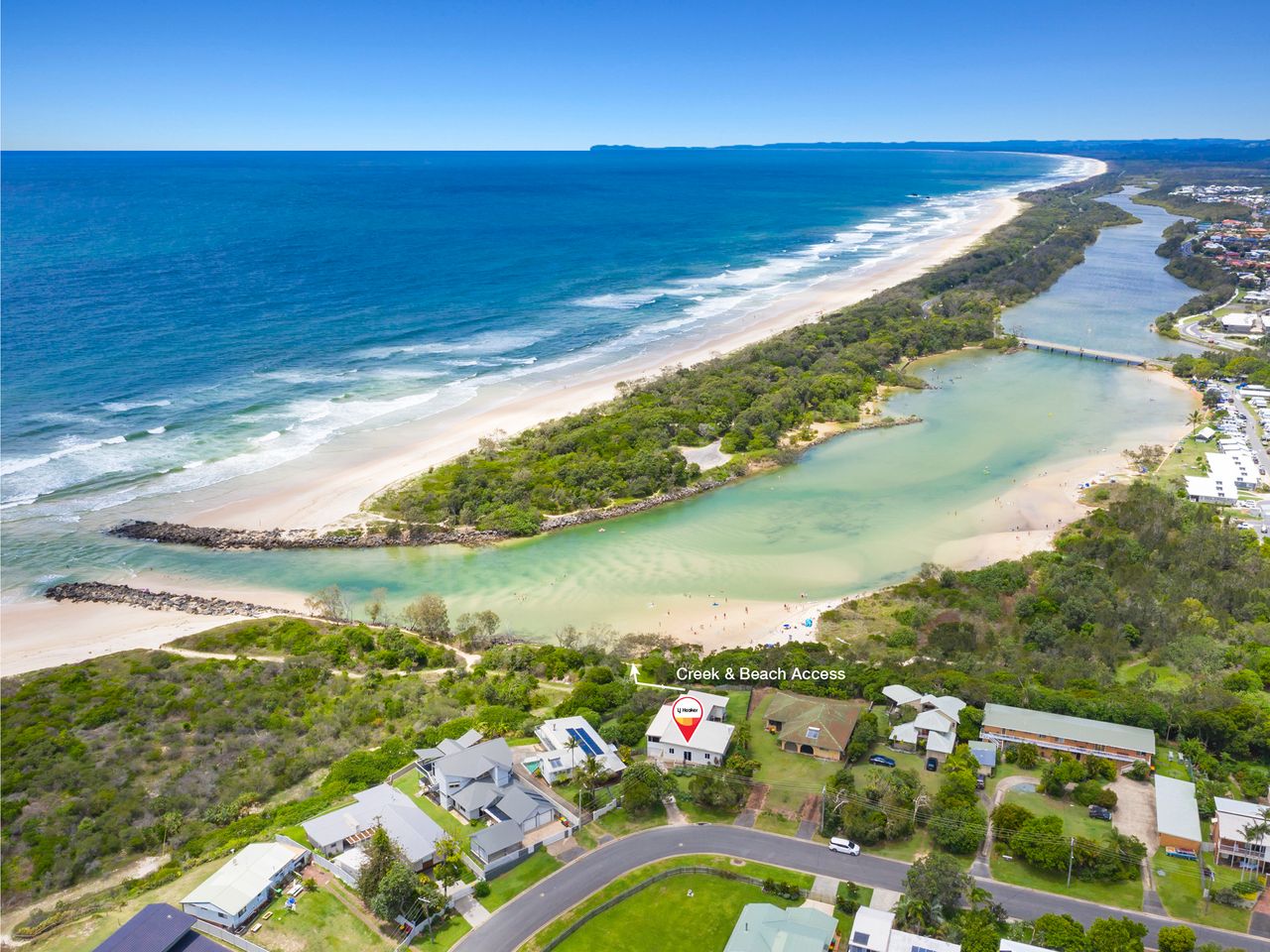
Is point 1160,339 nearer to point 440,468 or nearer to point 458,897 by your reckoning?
point 440,468

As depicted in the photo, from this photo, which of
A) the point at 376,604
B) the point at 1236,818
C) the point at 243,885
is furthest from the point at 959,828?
the point at 376,604

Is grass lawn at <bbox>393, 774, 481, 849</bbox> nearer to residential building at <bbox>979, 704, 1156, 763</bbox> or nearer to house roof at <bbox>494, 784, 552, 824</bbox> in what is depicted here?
house roof at <bbox>494, 784, 552, 824</bbox>

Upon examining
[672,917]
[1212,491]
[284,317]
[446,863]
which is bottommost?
[672,917]

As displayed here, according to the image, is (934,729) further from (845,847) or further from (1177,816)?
(1177,816)

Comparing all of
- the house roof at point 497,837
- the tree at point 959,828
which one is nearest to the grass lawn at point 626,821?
the house roof at point 497,837

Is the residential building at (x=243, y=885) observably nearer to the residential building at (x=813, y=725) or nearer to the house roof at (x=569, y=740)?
the house roof at (x=569, y=740)
